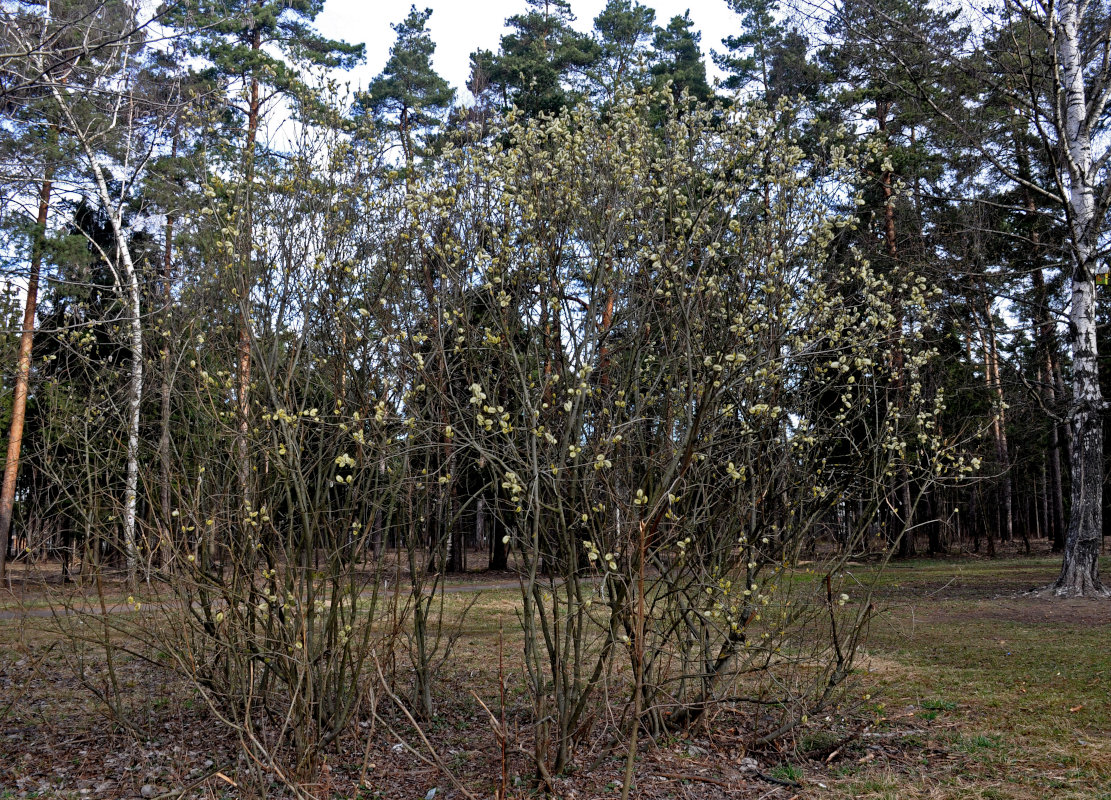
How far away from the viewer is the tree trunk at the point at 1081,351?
1132 centimetres

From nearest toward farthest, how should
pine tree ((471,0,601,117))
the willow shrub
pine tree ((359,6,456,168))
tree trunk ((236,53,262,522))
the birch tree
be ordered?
the willow shrub → tree trunk ((236,53,262,522)) → the birch tree → pine tree ((471,0,601,117)) → pine tree ((359,6,456,168))

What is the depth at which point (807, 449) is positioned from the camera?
5.58 meters

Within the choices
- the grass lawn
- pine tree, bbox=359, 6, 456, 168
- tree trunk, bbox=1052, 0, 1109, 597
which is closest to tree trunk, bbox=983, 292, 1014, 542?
tree trunk, bbox=1052, 0, 1109, 597

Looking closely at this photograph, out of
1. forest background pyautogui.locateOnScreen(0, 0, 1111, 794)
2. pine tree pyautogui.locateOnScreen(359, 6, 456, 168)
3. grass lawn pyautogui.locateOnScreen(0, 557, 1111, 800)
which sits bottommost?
grass lawn pyautogui.locateOnScreen(0, 557, 1111, 800)

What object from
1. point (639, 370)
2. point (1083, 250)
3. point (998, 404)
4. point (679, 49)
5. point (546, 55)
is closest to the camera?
point (639, 370)

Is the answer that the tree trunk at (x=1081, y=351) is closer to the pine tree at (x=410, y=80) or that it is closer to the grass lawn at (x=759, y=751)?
the grass lawn at (x=759, y=751)

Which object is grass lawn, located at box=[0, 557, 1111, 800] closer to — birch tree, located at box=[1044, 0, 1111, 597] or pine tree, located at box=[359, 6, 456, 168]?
birch tree, located at box=[1044, 0, 1111, 597]

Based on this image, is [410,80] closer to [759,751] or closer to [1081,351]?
[1081,351]

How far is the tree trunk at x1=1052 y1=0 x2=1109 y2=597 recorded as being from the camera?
37.1 ft

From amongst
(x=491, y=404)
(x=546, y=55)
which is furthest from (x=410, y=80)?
(x=491, y=404)

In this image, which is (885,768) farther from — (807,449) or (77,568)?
(77,568)

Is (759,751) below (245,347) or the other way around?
below

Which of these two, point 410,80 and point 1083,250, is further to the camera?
point 410,80

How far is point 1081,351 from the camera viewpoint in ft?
37.9
